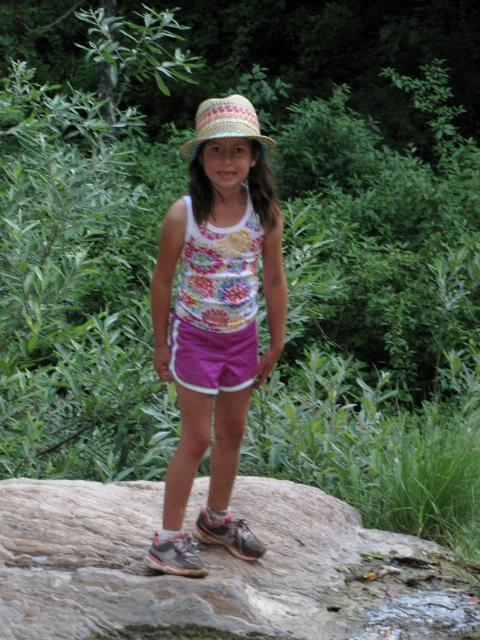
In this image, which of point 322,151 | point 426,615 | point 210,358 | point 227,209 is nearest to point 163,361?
point 210,358

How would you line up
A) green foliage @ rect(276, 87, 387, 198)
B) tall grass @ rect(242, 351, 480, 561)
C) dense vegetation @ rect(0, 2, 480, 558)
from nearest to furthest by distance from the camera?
tall grass @ rect(242, 351, 480, 561) → dense vegetation @ rect(0, 2, 480, 558) → green foliage @ rect(276, 87, 387, 198)

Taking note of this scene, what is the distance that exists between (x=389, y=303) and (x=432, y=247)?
2.42 feet

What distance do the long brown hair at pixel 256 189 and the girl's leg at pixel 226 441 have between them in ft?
1.96

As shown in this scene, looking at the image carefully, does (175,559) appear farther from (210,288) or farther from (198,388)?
(210,288)

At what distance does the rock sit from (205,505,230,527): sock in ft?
0.33

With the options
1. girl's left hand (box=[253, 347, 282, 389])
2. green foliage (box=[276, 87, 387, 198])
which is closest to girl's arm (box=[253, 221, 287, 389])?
girl's left hand (box=[253, 347, 282, 389])

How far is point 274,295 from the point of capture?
332cm

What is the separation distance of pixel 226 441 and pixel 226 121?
1.09 metres

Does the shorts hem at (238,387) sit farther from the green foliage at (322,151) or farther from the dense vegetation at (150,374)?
the green foliage at (322,151)

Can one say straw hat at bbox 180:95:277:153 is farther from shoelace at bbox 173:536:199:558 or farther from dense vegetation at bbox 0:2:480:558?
shoelace at bbox 173:536:199:558

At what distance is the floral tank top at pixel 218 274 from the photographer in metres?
3.10

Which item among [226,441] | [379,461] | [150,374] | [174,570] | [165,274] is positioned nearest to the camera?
[174,570]

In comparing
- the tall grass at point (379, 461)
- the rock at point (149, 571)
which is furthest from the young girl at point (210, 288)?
the tall grass at point (379, 461)

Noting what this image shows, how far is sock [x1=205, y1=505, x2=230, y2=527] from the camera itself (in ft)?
11.0
